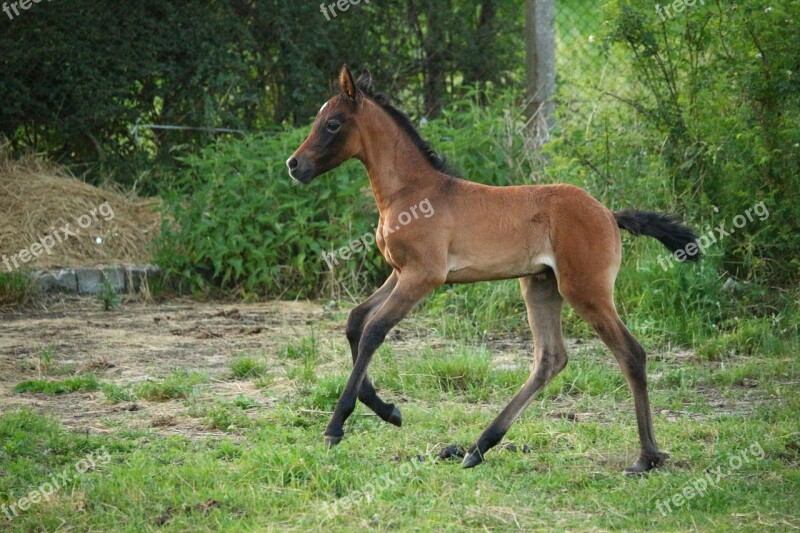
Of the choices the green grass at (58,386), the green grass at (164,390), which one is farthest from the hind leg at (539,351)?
the green grass at (58,386)

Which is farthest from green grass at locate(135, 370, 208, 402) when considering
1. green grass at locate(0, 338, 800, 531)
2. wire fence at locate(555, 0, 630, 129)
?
wire fence at locate(555, 0, 630, 129)

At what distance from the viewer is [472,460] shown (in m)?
5.29

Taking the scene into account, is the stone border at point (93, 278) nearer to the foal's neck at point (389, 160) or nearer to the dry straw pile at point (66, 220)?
the dry straw pile at point (66, 220)

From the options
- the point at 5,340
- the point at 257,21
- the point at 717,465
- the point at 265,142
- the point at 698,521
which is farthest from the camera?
the point at 257,21

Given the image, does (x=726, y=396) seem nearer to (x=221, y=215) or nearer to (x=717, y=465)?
(x=717, y=465)

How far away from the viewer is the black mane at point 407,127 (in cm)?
609

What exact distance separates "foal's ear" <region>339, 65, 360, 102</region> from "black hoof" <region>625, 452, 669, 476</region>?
257 cm

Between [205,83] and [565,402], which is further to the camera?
[205,83]

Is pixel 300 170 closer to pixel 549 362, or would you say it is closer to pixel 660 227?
pixel 549 362

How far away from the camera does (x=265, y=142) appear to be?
10672 millimetres

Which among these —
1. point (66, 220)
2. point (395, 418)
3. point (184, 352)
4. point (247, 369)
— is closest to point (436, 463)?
point (395, 418)

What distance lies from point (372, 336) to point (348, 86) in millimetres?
1481

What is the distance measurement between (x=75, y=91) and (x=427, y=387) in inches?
252

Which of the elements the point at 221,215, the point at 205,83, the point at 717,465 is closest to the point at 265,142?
the point at 221,215
